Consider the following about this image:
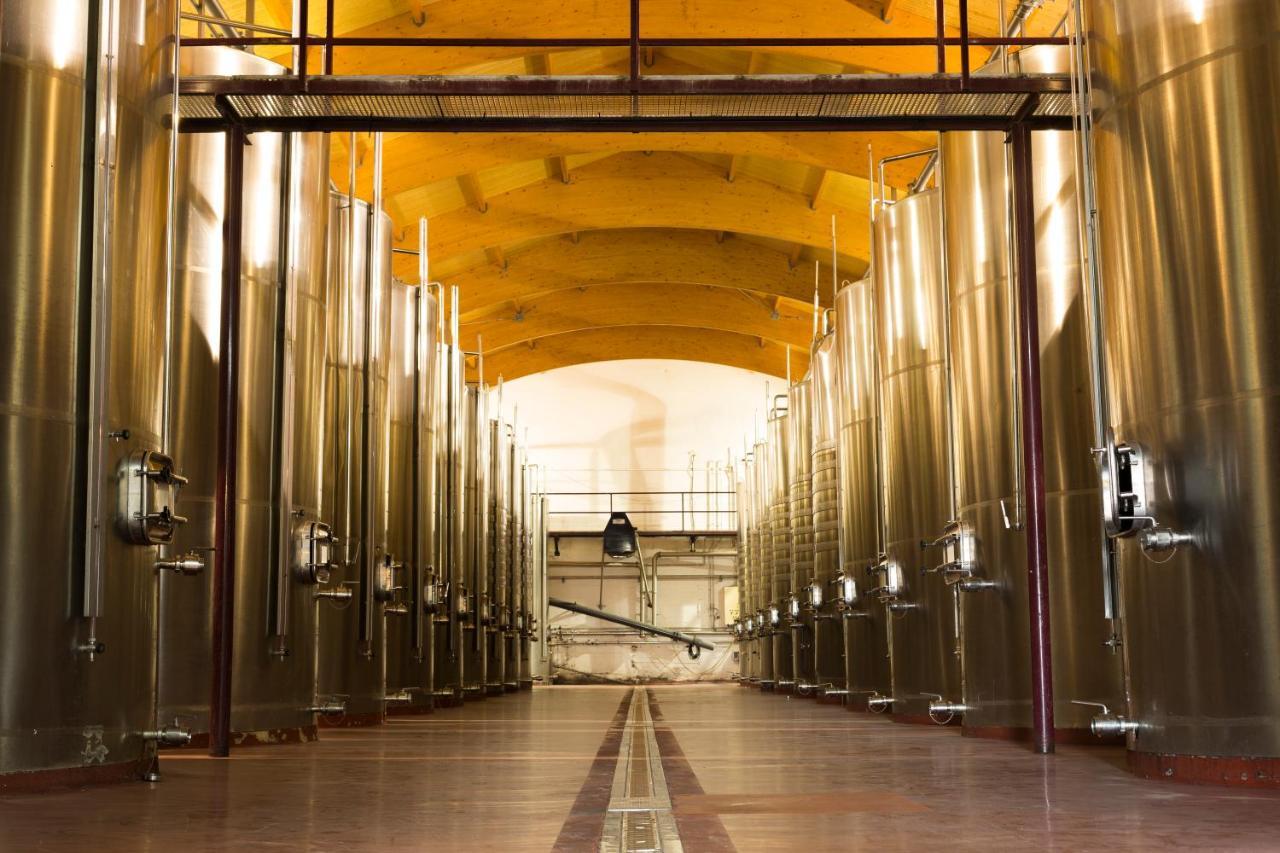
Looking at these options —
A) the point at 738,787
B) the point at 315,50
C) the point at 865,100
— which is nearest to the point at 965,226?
the point at 865,100

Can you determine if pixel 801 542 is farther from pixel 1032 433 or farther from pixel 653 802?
pixel 653 802

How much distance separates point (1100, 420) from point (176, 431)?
5668 millimetres

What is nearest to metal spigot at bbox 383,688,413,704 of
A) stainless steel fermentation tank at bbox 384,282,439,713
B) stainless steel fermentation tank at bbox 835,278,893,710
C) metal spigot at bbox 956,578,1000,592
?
stainless steel fermentation tank at bbox 384,282,439,713

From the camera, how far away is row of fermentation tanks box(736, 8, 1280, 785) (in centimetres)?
661

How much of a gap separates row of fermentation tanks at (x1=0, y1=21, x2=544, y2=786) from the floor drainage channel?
2337 millimetres

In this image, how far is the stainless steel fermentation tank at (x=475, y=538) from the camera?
2409 cm

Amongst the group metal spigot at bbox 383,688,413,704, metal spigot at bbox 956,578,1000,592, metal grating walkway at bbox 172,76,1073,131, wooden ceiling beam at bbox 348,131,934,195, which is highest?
wooden ceiling beam at bbox 348,131,934,195

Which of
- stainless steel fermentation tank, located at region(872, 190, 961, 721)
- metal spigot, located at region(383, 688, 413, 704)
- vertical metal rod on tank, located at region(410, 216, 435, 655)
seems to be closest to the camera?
stainless steel fermentation tank, located at region(872, 190, 961, 721)

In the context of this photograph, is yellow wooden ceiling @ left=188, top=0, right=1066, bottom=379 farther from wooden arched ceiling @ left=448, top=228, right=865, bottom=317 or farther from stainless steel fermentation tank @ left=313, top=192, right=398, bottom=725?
stainless steel fermentation tank @ left=313, top=192, right=398, bottom=725

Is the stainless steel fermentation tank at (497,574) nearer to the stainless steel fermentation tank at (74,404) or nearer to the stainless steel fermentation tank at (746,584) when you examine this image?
the stainless steel fermentation tank at (746,584)

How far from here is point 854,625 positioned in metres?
16.5

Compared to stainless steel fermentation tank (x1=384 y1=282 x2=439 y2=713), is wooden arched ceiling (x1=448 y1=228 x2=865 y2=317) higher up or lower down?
higher up

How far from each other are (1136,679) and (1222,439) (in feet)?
4.37

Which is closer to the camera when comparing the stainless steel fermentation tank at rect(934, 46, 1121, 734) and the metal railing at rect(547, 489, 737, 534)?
the stainless steel fermentation tank at rect(934, 46, 1121, 734)
